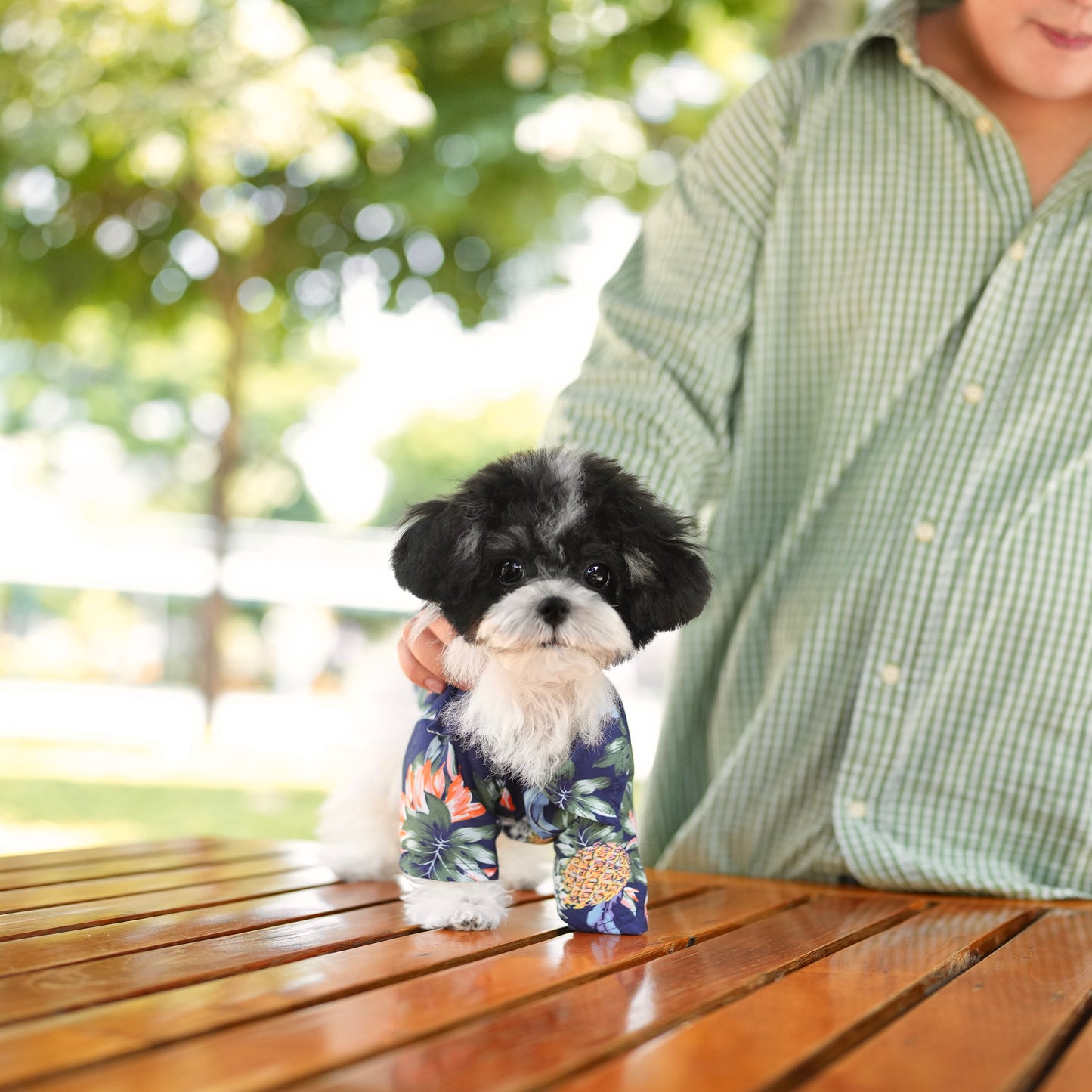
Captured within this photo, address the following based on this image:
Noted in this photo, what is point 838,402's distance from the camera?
2.38 m

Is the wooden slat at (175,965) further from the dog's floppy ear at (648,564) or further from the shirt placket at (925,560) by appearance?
the shirt placket at (925,560)

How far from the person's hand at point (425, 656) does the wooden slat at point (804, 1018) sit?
63cm

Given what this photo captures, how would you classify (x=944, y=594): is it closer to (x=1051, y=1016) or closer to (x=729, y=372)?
(x=729, y=372)

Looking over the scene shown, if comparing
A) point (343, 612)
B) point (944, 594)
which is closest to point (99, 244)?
point (944, 594)

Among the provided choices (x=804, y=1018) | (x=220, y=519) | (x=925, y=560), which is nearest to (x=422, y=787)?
(x=804, y=1018)

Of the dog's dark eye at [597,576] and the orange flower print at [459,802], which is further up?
the dog's dark eye at [597,576]

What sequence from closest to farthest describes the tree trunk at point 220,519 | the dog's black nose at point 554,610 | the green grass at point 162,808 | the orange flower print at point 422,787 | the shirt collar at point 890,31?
the dog's black nose at point 554,610, the orange flower print at point 422,787, the shirt collar at point 890,31, the green grass at point 162,808, the tree trunk at point 220,519

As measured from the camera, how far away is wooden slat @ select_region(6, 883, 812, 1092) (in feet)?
3.62

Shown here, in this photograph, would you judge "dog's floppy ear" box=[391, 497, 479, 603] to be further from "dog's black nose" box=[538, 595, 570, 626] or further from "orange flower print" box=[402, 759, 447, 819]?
"orange flower print" box=[402, 759, 447, 819]

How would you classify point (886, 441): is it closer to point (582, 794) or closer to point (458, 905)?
point (582, 794)

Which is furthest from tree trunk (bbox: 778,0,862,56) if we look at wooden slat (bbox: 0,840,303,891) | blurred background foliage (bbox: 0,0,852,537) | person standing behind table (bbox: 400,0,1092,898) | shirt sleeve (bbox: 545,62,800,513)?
wooden slat (bbox: 0,840,303,891)

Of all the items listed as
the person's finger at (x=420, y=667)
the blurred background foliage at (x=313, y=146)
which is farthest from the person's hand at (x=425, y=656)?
the blurred background foliage at (x=313, y=146)

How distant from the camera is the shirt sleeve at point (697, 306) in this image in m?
2.31

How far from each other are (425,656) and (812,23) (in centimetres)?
389
